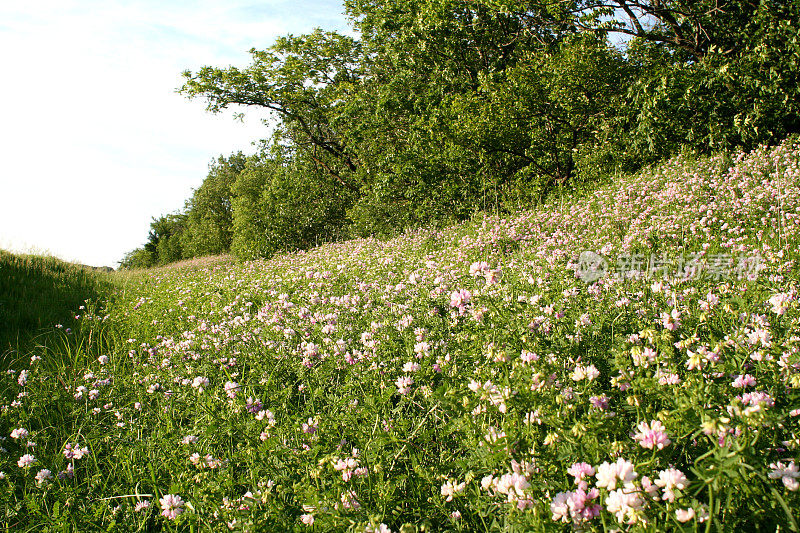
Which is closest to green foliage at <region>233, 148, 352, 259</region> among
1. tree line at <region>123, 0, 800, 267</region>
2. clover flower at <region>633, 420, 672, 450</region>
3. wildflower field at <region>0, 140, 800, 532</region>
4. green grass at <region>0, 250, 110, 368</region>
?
tree line at <region>123, 0, 800, 267</region>

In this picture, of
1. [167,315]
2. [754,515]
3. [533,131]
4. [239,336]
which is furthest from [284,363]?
[533,131]

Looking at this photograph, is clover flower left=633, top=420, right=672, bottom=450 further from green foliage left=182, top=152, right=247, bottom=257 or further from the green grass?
green foliage left=182, top=152, right=247, bottom=257

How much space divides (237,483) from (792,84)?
13352 mm

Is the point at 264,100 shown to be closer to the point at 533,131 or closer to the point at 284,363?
the point at 533,131

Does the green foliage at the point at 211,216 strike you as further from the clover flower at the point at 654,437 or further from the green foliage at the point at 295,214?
the clover flower at the point at 654,437

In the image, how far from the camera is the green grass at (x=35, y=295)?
6.86 metres

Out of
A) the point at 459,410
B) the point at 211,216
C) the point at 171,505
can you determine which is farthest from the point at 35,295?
the point at 211,216

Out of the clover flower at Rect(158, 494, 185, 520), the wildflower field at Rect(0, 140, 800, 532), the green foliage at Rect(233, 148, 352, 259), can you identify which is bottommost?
the clover flower at Rect(158, 494, 185, 520)

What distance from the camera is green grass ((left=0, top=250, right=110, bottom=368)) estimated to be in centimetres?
686

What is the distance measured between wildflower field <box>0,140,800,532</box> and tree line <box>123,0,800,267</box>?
22.4 feet

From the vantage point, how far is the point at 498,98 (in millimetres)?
13320

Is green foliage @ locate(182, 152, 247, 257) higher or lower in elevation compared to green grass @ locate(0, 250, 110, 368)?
higher

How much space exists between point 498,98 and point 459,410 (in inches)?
489

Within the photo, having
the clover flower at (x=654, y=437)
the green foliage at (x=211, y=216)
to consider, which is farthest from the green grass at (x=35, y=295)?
the green foliage at (x=211, y=216)
